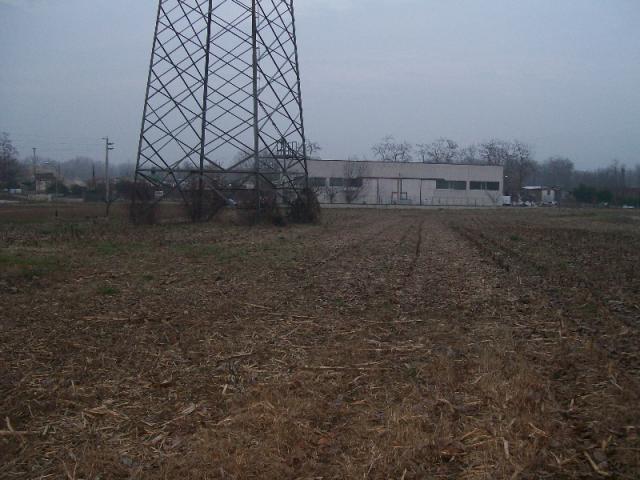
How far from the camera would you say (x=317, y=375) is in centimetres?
630

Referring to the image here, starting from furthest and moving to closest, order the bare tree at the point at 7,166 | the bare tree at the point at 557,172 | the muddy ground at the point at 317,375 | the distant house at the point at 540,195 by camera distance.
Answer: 1. the bare tree at the point at 557,172
2. the distant house at the point at 540,195
3. the bare tree at the point at 7,166
4. the muddy ground at the point at 317,375

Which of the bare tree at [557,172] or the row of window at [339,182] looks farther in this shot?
the bare tree at [557,172]

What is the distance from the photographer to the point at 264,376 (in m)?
6.30

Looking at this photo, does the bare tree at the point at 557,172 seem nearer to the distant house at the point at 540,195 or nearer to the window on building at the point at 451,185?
the distant house at the point at 540,195

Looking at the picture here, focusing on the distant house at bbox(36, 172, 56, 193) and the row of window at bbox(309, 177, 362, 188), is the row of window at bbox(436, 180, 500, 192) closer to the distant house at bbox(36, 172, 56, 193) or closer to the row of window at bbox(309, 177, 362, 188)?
the row of window at bbox(309, 177, 362, 188)

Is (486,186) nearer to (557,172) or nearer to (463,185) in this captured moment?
(463,185)

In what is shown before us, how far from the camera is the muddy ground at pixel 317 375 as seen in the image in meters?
4.47

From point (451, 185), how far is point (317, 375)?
89396mm

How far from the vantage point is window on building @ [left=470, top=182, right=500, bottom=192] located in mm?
93062

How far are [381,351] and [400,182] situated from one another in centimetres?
→ 8518

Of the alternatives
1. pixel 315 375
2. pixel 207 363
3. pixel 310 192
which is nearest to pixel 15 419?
pixel 207 363

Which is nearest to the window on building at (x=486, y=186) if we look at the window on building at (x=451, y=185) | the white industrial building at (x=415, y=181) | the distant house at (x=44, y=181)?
the white industrial building at (x=415, y=181)

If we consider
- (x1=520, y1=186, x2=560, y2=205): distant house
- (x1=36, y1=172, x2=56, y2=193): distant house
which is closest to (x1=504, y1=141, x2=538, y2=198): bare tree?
(x1=520, y1=186, x2=560, y2=205): distant house

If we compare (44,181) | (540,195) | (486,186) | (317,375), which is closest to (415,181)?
(486,186)
